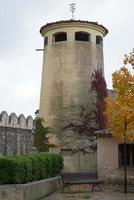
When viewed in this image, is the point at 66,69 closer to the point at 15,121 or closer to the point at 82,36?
the point at 82,36

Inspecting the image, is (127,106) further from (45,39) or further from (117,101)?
(45,39)

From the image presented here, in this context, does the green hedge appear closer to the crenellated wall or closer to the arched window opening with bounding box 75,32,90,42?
the crenellated wall

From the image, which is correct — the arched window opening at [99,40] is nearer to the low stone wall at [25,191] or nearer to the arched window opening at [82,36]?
the arched window opening at [82,36]

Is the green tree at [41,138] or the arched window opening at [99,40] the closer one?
the green tree at [41,138]

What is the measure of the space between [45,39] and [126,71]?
611 inches

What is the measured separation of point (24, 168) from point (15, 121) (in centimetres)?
1946

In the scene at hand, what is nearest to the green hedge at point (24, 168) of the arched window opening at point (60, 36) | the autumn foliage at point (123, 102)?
the autumn foliage at point (123, 102)

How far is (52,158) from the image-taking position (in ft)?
71.1

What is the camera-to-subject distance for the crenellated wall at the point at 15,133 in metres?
34.2

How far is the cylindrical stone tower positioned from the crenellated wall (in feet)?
10.3

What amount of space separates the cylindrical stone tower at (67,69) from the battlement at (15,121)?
3.08 meters

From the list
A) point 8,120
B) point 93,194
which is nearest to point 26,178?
point 93,194

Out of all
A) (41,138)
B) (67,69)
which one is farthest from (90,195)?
(67,69)

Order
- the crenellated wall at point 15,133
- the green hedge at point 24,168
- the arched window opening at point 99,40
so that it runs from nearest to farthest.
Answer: the green hedge at point 24,168 < the crenellated wall at point 15,133 < the arched window opening at point 99,40
